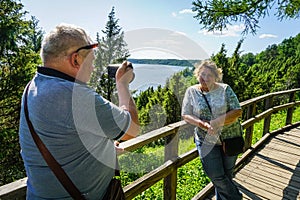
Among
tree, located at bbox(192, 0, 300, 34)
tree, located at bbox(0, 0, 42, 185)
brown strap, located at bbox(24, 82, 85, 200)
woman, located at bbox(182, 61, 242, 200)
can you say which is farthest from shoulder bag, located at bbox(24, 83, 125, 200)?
tree, located at bbox(0, 0, 42, 185)

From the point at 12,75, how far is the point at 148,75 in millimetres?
8852

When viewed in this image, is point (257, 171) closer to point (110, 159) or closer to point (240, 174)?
point (240, 174)

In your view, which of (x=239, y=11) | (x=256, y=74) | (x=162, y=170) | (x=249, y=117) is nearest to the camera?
(x=162, y=170)

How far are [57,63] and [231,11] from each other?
14.8ft

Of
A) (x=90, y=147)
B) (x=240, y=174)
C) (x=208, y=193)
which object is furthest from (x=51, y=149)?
(x=240, y=174)

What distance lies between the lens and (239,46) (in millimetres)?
19672

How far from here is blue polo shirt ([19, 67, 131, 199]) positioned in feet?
2.71

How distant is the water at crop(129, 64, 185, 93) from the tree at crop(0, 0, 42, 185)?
7988mm

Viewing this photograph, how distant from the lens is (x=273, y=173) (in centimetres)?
328

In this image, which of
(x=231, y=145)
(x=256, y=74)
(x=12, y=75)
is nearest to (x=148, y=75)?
(x=231, y=145)

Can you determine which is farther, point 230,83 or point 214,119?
point 230,83

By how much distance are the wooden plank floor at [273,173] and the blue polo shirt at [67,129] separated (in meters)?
2.38

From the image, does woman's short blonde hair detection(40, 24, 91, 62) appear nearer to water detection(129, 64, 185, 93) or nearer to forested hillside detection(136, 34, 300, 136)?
water detection(129, 64, 185, 93)

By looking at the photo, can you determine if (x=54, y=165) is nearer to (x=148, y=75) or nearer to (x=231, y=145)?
(x=148, y=75)
